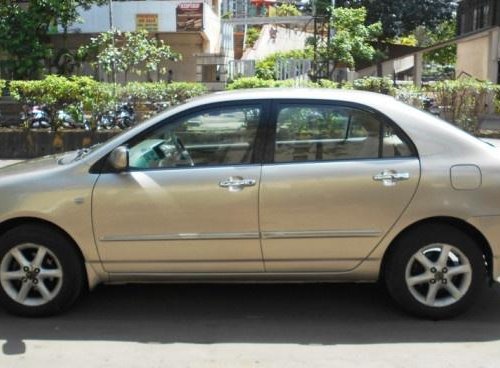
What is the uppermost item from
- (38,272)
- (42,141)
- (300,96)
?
(300,96)

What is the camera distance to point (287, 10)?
4153 centimetres

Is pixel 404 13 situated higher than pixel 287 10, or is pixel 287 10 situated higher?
pixel 287 10

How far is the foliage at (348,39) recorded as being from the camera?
65.9 feet

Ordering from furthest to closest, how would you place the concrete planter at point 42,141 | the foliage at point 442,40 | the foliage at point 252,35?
the foliage at point 442,40 → the foliage at point 252,35 → the concrete planter at point 42,141

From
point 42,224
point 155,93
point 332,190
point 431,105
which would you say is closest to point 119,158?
point 42,224

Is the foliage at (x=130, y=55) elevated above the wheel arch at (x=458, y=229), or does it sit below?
above

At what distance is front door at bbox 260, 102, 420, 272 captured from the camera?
Answer: 445 centimetres

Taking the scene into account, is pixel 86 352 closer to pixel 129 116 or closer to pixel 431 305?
pixel 431 305

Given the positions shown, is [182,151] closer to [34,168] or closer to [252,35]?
[34,168]

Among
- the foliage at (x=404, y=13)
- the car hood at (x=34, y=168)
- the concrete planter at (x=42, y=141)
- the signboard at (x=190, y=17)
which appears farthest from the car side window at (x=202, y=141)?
the foliage at (x=404, y=13)

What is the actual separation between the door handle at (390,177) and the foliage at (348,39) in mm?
16069

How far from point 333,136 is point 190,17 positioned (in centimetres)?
2163

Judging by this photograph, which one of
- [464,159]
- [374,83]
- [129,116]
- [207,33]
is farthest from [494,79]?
[464,159]

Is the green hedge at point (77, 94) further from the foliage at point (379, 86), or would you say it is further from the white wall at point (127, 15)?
the white wall at point (127, 15)
